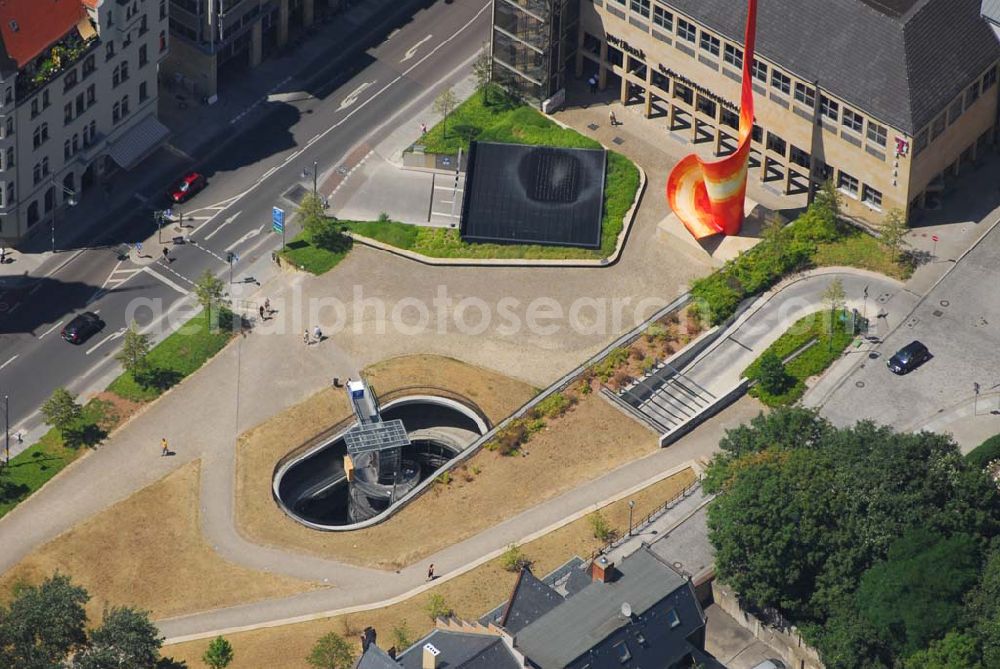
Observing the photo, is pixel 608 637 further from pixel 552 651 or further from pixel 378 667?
pixel 378 667

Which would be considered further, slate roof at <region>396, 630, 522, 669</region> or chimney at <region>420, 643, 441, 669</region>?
slate roof at <region>396, 630, 522, 669</region>

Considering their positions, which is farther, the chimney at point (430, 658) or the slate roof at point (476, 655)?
the slate roof at point (476, 655)

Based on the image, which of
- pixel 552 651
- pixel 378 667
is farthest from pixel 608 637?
pixel 378 667

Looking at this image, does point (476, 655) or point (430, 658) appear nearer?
point (430, 658)
